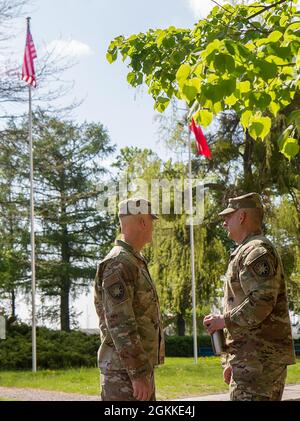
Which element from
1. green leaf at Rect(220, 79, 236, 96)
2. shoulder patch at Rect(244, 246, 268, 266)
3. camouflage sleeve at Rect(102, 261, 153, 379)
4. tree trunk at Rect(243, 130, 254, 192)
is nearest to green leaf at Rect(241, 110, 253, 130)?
green leaf at Rect(220, 79, 236, 96)

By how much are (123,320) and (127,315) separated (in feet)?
0.12

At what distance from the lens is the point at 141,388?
4.06m

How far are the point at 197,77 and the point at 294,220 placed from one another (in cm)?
1940

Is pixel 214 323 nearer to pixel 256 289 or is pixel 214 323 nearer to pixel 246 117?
pixel 256 289

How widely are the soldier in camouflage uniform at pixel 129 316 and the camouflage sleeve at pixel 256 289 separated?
1.67 ft

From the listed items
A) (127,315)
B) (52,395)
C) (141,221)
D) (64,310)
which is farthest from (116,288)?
(64,310)

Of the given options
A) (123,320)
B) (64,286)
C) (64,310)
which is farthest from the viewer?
(64,310)

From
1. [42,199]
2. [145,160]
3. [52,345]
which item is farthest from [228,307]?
[42,199]

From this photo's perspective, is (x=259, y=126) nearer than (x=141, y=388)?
No

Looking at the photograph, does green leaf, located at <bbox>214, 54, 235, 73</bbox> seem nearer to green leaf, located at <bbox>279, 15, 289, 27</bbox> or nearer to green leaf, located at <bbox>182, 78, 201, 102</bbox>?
green leaf, located at <bbox>182, 78, 201, 102</bbox>

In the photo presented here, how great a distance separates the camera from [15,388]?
15945 mm

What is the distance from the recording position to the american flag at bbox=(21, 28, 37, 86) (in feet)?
63.5

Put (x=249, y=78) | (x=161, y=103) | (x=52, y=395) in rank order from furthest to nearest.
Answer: (x=52, y=395), (x=161, y=103), (x=249, y=78)

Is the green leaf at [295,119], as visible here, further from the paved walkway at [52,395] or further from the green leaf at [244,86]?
the paved walkway at [52,395]
